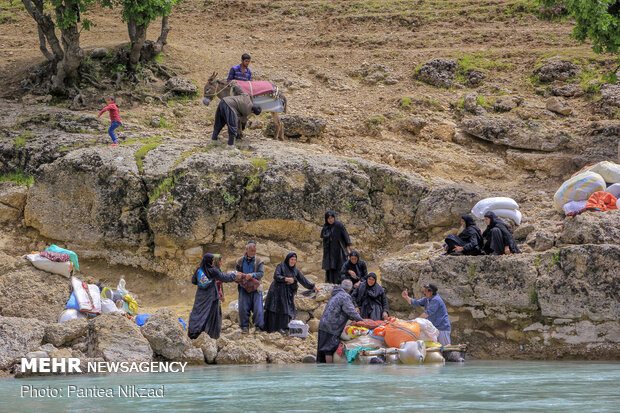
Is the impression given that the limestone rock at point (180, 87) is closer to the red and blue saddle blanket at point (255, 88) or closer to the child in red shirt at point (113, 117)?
the child in red shirt at point (113, 117)

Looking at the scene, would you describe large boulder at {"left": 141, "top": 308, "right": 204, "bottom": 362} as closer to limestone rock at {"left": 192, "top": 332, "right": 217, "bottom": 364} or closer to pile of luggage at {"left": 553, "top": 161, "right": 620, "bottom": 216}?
limestone rock at {"left": 192, "top": 332, "right": 217, "bottom": 364}

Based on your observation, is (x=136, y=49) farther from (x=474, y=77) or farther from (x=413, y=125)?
(x=474, y=77)

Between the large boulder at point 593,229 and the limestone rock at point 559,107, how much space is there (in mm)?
6443

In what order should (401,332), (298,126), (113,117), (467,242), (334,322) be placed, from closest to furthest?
(401,332) → (334,322) → (467,242) → (113,117) → (298,126)

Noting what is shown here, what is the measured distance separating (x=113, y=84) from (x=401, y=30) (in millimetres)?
8979

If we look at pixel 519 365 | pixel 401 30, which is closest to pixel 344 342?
pixel 519 365

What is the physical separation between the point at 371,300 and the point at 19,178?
715cm

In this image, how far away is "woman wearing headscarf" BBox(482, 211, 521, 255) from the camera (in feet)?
31.6

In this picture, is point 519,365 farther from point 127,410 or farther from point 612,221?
point 127,410

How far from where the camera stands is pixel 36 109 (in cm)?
1452

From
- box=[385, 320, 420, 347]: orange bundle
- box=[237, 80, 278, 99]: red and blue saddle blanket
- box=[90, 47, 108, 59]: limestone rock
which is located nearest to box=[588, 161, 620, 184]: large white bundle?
box=[385, 320, 420, 347]: orange bundle

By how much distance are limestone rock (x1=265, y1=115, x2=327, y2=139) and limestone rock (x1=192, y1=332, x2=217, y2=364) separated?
21.2 ft

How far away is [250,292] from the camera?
974 cm

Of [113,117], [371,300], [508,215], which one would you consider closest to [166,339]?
[371,300]
